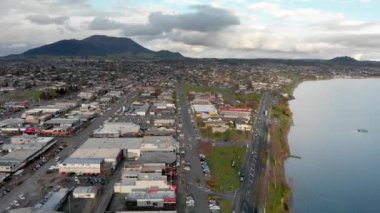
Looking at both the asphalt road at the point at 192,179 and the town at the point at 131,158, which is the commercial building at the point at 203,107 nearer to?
the town at the point at 131,158

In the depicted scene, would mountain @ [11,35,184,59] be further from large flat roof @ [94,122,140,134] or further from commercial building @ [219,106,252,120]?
large flat roof @ [94,122,140,134]

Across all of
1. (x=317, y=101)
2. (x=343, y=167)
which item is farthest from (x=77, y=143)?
(x=317, y=101)

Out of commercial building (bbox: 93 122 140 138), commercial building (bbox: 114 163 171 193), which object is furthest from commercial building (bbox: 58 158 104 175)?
commercial building (bbox: 93 122 140 138)

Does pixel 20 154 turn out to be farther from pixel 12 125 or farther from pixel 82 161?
pixel 12 125

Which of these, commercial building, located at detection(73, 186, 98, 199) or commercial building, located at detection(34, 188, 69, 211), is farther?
commercial building, located at detection(73, 186, 98, 199)

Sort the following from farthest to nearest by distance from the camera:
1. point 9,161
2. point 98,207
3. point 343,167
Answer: point 343,167, point 9,161, point 98,207

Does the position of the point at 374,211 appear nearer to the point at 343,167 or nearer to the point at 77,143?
the point at 343,167
